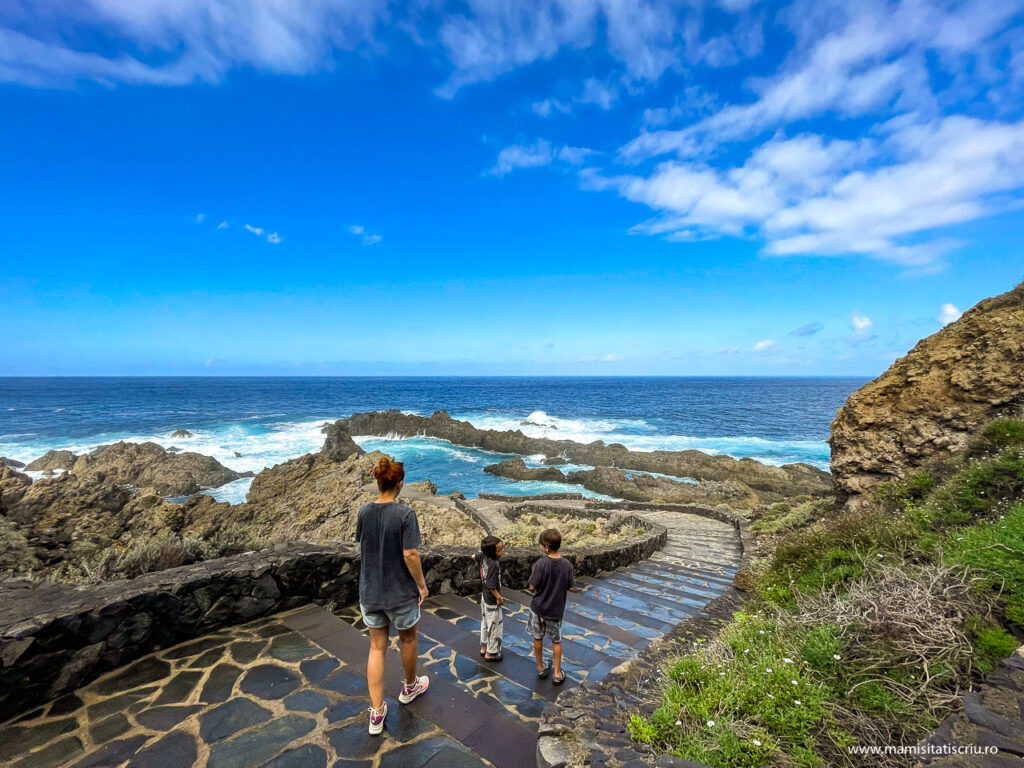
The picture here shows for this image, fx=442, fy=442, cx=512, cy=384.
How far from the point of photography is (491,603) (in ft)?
14.6

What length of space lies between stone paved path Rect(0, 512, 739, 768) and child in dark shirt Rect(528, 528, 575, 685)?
240 millimetres

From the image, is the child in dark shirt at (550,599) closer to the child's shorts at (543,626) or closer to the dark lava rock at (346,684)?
the child's shorts at (543,626)

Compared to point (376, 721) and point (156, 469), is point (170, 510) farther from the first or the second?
point (376, 721)

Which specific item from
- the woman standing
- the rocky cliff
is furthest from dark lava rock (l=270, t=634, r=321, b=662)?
the rocky cliff

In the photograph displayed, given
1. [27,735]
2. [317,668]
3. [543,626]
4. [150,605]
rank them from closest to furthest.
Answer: [27,735]
[317,668]
[150,605]
[543,626]

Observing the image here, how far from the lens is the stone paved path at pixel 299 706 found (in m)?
3.02

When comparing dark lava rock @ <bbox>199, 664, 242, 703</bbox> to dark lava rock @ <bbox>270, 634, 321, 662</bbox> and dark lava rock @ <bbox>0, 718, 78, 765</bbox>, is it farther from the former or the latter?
dark lava rock @ <bbox>0, 718, 78, 765</bbox>

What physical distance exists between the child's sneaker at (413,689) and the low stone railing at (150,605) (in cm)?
211

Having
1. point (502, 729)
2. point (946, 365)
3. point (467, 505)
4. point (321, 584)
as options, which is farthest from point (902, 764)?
point (467, 505)

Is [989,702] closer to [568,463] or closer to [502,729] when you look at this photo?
[502,729]

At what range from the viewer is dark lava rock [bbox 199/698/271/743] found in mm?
3205

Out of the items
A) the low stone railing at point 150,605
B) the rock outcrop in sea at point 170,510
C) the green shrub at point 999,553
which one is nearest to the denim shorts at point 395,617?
the low stone railing at point 150,605

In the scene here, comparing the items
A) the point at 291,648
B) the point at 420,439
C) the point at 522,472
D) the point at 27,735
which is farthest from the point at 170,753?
the point at 420,439

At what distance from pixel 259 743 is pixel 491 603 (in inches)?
82.1
